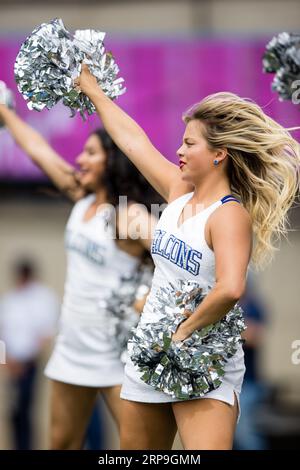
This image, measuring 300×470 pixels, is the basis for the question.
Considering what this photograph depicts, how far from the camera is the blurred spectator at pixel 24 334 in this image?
29.9ft

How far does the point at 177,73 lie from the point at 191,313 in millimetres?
6543

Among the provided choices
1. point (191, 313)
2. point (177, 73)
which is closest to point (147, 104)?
point (177, 73)

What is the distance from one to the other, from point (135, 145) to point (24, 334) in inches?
206

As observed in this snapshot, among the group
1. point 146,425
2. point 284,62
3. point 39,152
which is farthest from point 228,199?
point 39,152

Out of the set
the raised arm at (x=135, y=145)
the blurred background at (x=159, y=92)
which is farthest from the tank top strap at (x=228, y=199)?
the blurred background at (x=159, y=92)

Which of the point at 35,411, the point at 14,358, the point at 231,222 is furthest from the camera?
the point at 35,411

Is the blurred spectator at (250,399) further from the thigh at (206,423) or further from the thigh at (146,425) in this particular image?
the thigh at (206,423)

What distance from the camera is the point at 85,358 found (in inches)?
219

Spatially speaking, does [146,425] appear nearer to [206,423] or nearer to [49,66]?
[206,423]

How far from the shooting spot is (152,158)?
4441 millimetres

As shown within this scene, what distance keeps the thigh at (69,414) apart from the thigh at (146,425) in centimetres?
121

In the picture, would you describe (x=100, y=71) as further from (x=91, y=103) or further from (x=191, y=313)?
(x=191, y=313)

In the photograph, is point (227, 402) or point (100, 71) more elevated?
point (100, 71)

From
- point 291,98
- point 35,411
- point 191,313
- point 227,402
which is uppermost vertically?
point 291,98
